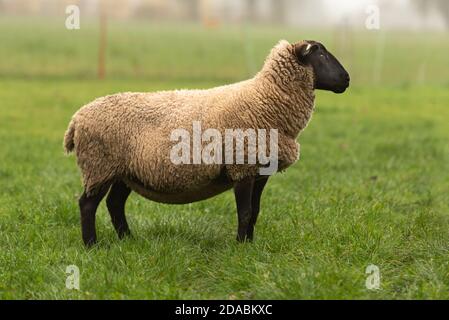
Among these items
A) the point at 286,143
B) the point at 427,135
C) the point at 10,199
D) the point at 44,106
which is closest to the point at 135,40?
the point at 44,106

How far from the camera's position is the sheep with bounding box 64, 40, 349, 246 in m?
5.29

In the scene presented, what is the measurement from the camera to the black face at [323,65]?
5336 millimetres

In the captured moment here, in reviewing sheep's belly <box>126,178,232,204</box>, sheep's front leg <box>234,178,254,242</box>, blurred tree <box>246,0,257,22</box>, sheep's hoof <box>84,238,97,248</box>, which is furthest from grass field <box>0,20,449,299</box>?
blurred tree <box>246,0,257,22</box>

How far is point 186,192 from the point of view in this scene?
5.41 m

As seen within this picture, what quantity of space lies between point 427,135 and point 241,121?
7522 millimetres

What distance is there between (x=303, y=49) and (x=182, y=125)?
1.11 meters

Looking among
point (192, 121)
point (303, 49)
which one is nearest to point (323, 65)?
point (303, 49)

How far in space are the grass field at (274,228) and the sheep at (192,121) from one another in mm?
428

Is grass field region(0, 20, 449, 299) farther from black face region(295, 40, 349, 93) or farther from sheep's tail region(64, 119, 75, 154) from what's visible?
black face region(295, 40, 349, 93)

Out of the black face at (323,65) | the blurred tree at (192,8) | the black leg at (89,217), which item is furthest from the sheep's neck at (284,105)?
the blurred tree at (192,8)

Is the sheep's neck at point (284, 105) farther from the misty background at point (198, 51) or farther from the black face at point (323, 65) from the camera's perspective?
the misty background at point (198, 51)

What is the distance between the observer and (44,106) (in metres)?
Result: 15.6

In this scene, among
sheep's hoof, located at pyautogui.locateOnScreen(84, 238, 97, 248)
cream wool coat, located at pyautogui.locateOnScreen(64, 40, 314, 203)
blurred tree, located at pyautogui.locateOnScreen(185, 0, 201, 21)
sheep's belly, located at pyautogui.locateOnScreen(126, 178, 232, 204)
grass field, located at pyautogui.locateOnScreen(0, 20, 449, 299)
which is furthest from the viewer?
blurred tree, located at pyautogui.locateOnScreen(185, 0, 201, 21)

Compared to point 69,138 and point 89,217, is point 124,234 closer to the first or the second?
point 89,217
